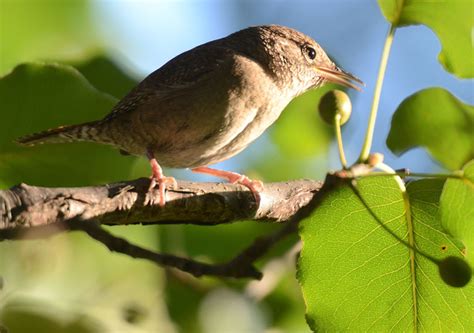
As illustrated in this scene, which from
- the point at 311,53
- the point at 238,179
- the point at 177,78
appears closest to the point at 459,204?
the point at 238,179

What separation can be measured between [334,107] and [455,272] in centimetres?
83

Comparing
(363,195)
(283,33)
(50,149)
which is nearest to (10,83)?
(50,149)

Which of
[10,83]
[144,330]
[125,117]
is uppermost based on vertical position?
[10,83]

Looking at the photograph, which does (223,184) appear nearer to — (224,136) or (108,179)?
(108,179)

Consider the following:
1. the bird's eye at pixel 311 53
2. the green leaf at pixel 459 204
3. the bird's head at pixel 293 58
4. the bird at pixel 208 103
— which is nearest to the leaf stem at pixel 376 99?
the green leaf at pixel 459 204

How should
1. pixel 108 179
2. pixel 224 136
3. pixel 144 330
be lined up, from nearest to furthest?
1. pixel 108 179
2. pixel 144 330
3. pixel 224 136

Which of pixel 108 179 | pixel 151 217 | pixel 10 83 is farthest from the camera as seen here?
pixel 108 179

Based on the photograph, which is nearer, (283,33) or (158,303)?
(158,303)

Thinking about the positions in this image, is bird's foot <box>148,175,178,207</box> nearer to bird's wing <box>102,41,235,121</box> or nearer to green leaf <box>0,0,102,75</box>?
green leaf <box>0,0,102,75</box>

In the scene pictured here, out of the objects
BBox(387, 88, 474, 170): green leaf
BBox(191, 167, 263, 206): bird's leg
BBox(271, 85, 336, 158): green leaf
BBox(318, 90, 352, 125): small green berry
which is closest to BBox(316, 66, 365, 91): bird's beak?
BBox(271, 85, 336, 158): green leaf

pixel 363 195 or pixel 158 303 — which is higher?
pixel 363 195

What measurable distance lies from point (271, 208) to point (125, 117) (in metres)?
1.35

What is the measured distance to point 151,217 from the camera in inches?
119

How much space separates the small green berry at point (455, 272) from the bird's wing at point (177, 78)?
6.98 feet
